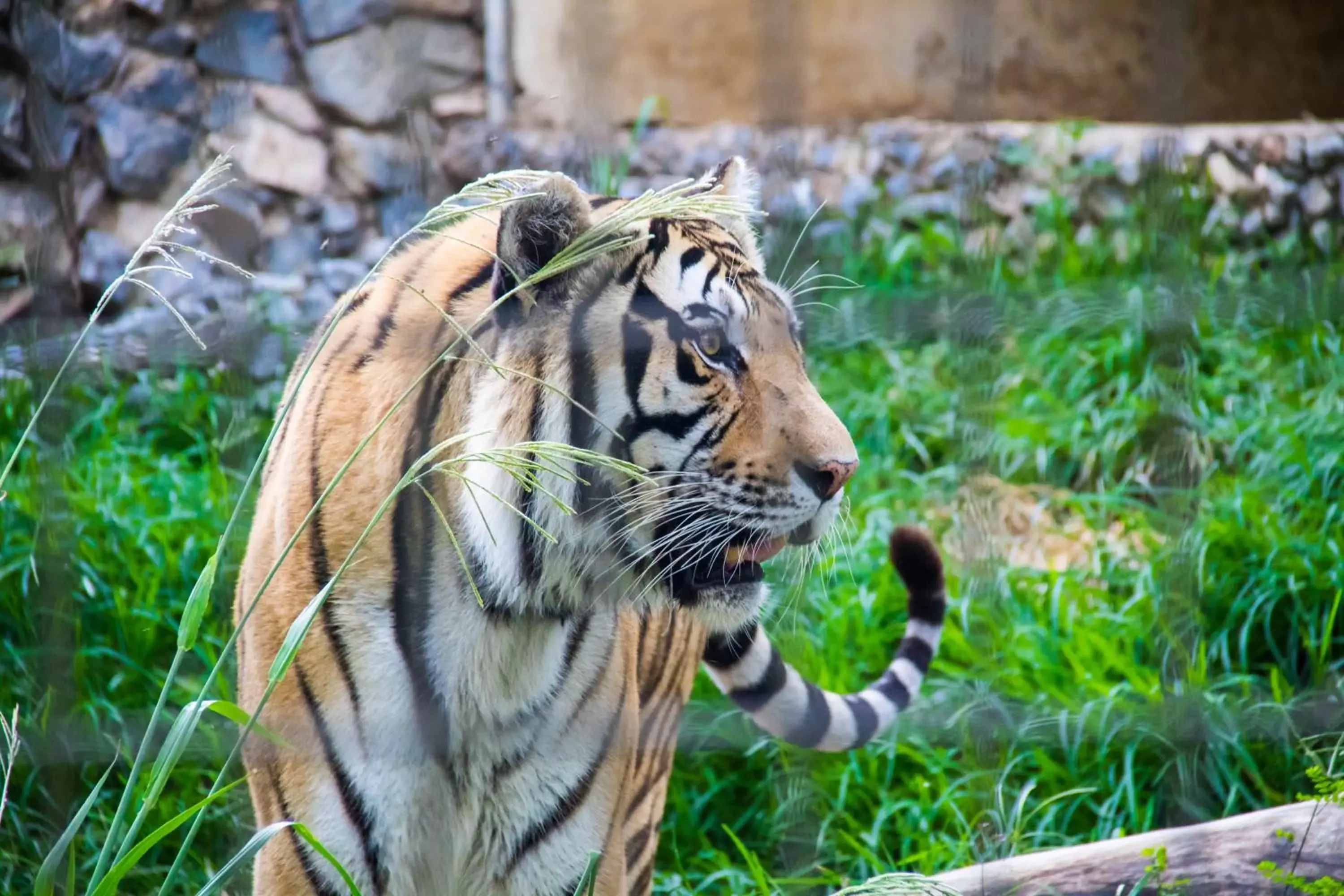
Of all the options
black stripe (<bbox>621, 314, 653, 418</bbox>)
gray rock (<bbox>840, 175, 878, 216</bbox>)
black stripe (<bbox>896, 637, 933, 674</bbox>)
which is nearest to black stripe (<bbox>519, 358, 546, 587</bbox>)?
black stripe (<bbox>621, 314, 653, 418</bbox>)

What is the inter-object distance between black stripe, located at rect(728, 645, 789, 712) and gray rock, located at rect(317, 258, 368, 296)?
2016 millimetres

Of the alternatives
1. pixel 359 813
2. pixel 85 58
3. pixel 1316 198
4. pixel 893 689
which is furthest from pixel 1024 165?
pixel 359 813

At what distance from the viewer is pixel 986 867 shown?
1.90 metres

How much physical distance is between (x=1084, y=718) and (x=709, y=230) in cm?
134

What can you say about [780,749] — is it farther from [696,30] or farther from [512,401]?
[696,30]

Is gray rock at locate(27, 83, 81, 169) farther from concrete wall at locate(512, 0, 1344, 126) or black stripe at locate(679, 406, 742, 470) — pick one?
concrete wall at locate(512, 0, 1344, 126)

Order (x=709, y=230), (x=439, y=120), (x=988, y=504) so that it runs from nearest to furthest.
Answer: (x=709, y=230), (x=988, y=504), (x=439, y=120)

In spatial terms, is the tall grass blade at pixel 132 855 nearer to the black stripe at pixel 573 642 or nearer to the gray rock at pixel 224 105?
the black stripe at pixel 573 642

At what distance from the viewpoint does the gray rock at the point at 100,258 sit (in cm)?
397

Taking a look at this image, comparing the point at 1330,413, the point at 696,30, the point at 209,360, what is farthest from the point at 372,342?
the point at 696,30

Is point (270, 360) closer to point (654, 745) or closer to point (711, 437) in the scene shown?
point (654, 745)

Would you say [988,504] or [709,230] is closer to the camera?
[709,230]

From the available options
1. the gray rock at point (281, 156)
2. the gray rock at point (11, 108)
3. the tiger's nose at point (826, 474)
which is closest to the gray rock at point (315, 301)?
the gray rock at point (281, 156)

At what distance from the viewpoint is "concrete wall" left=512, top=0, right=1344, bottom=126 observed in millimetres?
4754
